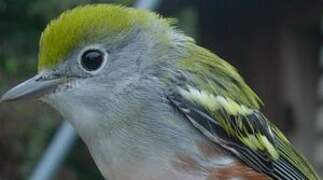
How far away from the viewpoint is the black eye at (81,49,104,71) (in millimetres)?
2678

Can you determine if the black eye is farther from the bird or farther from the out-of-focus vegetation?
the out-of-focus vegetation

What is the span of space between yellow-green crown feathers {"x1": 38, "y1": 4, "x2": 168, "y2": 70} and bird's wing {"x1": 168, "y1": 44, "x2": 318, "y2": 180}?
256 mm

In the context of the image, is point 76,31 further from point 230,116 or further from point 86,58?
point 230,116

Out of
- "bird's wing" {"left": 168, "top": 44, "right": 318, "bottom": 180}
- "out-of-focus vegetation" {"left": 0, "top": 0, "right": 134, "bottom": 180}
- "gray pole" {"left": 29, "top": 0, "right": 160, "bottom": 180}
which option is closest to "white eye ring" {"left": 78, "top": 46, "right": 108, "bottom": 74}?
"bird's wing" {"left": 168, "top": 44, "right": 318, "bottom": 180}

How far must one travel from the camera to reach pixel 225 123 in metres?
2.87

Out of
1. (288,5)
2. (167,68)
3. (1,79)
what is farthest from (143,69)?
(288,5)

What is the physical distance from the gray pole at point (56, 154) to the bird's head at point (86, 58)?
1.06 meters

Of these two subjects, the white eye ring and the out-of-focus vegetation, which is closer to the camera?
the white eye ring

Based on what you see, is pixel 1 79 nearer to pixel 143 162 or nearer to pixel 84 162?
pixel 84 162

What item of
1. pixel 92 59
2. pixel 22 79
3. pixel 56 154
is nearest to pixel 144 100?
pixel 92 59

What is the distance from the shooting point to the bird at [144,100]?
2.61 metres

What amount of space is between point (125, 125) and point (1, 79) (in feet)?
5.29

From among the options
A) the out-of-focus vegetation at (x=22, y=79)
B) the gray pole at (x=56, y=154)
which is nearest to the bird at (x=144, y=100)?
the gray pole at (x=56, y=154)

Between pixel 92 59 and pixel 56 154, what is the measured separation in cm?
127
